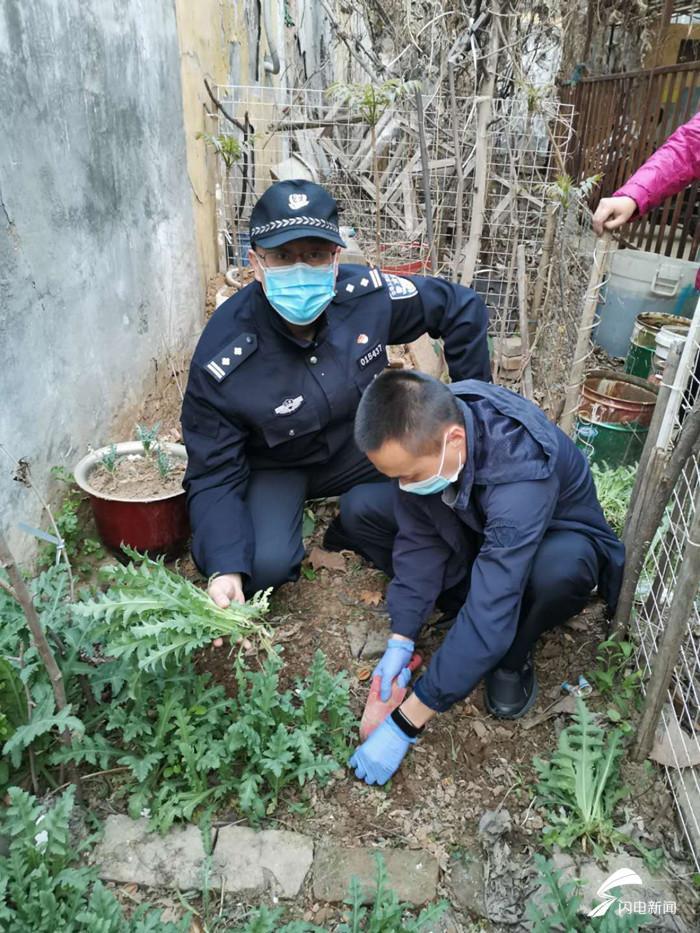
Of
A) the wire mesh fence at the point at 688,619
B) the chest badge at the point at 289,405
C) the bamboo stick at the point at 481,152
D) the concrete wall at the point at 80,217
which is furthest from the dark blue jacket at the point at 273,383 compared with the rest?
the bamboo stick at the point at 481,152

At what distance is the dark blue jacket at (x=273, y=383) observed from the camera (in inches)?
108

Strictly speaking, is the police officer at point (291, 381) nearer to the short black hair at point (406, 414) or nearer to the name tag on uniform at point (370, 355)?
the name tag on uniform at point (370, 355)

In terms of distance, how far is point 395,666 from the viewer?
2.37 meters

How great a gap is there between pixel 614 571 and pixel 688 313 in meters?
4.44

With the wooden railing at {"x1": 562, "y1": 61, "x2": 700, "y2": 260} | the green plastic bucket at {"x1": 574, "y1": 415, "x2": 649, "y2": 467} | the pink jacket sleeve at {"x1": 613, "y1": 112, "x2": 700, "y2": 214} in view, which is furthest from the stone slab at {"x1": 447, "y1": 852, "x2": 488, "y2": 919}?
the wooden railing at {"x1": 562, "y1": 61, "x2": 700, "y2": 260}

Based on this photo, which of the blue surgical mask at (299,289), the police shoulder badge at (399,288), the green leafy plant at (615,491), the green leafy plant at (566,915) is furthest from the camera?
the green leafy plant at (615,491)

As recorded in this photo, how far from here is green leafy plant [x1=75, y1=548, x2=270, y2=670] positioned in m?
1.91

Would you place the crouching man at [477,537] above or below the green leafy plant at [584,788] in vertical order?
above

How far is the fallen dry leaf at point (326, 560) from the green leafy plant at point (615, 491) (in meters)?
1.40

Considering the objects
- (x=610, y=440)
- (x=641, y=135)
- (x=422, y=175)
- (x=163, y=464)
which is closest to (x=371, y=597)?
(x=163, y=464)

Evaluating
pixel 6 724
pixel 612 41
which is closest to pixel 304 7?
pixel 612 41

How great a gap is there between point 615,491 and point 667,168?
5.38ft

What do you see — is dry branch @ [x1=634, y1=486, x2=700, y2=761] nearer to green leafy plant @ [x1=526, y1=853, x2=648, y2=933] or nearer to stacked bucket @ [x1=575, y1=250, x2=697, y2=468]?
green leafy plant @ [x1=526, y1=853, x2=648, y2=933]

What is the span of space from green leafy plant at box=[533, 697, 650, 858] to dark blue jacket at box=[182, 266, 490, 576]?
4.20 feet
